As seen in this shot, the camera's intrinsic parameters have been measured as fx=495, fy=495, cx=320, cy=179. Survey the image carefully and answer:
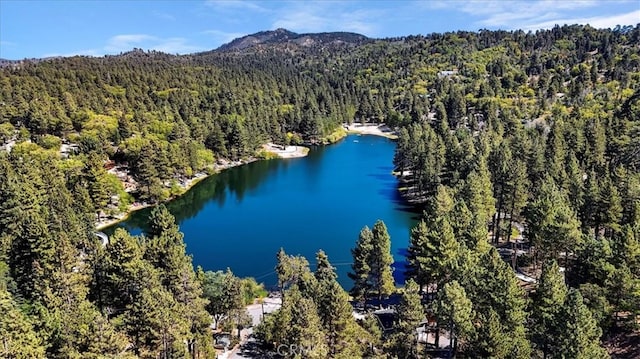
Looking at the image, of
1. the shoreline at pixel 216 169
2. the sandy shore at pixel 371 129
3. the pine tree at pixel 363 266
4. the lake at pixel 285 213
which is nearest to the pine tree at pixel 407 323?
the pine tree at pixel 363 266

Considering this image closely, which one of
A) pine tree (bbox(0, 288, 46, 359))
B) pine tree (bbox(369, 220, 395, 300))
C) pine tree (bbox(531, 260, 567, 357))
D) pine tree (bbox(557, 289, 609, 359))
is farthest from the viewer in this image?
pine tree (bbox(369, 220, 395, 300))

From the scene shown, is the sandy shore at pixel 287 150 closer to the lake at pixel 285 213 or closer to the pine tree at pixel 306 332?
the lake at pixel 285 213

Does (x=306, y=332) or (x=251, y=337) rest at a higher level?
(x=306, y=332)

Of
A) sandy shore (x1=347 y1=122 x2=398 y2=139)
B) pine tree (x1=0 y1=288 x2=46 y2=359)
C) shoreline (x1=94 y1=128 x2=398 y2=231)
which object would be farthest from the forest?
sandy shore (x1=347 y1=122 x2=398 y2=139)

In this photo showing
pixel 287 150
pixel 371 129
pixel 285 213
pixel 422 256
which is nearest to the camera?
pixel 422 256

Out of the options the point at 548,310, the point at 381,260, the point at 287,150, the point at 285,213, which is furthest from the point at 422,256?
the point at 287,150

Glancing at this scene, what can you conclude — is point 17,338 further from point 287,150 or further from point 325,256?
point 287,150

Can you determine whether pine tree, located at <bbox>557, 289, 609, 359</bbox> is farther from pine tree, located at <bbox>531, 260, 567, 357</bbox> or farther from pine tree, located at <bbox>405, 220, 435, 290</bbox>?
pine tree, located at <bbox>405, 220, 435, 290</bbox>

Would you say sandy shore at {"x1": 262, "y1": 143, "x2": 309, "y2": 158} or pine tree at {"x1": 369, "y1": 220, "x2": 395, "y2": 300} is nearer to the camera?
pine tree at {"x1": 369, "y1": 220, "x2": 395, "y2": 300}

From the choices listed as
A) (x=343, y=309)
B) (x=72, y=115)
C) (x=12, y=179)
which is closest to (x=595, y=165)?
(x=343, y=309)
